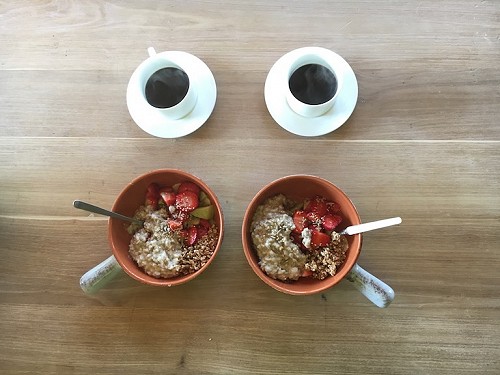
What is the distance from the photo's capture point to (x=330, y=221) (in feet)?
3.42

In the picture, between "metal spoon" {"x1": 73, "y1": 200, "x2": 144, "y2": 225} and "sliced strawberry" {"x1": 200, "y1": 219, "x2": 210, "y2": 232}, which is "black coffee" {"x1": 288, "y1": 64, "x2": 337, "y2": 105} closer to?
"sliced strawberry" {"x1": 200, "y1": 219, "x2": 210, "y2": 232}

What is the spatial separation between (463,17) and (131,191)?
893 millimetres

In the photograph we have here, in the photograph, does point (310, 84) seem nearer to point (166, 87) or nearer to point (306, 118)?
point (306, 118)

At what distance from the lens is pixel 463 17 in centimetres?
122

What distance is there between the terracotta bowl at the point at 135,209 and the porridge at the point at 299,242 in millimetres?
93

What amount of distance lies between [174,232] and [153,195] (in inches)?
3.8

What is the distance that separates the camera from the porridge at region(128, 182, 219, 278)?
1033 mm

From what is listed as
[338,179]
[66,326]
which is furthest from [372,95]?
[66,326]

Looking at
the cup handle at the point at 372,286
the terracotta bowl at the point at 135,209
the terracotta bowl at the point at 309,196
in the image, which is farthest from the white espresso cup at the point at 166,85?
the cup handle at the point at 372,286

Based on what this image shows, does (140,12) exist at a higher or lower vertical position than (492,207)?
higher

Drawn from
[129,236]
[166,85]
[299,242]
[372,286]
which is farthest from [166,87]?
[372,286]

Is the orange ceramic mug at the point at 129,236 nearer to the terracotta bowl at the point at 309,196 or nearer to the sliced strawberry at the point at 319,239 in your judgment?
the terracotta bowl at the point at 309,196

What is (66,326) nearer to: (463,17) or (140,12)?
(140,12)

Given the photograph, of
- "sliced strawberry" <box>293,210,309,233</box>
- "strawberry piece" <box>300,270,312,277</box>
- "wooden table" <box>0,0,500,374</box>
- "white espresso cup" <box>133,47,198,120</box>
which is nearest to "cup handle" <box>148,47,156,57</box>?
"white espresso cup" <box>133,47,198,120</box>
